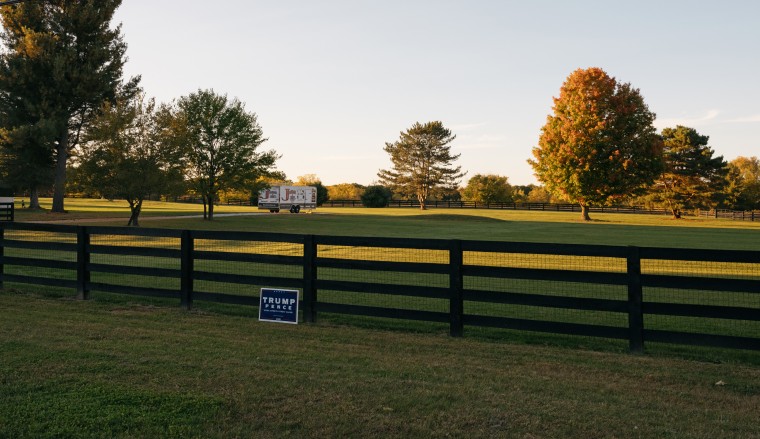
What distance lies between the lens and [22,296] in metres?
11.0

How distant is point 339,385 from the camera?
227 inches

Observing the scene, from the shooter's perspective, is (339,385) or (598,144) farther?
(598,144)

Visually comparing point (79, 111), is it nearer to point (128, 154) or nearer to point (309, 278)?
point (128, 154)

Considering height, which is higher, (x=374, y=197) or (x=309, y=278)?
(x=374, y=197)

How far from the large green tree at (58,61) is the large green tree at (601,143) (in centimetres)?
4358

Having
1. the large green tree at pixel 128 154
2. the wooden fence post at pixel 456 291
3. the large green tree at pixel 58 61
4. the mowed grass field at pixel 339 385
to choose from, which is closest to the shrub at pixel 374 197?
the large green tree at pixel 58 61

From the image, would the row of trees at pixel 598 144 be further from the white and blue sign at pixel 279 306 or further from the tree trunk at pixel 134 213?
the white and blue sign at pixel 279 306

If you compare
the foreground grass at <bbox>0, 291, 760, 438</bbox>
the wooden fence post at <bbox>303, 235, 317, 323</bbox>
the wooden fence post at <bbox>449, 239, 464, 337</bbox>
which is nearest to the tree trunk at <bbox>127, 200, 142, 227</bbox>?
the foreground grass at <bbox>0, 291, 760, 438</bbox>

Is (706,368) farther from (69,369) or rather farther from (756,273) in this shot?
(756,273)

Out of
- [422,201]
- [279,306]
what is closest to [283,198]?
[422,201]

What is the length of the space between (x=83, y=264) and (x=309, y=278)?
476 cm

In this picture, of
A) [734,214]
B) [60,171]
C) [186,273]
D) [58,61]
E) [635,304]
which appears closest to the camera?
[635,304]

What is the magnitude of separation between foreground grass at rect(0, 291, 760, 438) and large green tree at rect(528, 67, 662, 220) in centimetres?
5367

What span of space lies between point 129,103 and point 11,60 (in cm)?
1332
